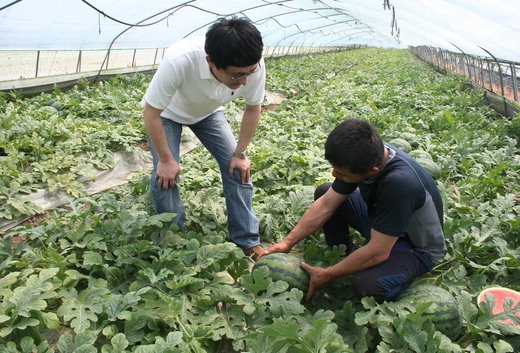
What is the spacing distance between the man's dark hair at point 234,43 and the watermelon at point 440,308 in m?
1.70

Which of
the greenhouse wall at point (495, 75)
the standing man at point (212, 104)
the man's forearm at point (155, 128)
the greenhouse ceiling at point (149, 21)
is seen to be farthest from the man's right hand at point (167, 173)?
the greenhouse wall at point (495, 75)

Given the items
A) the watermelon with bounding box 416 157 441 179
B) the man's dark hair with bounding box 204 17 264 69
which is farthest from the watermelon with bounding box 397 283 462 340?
the watermelon with bounding box 416 157 441 179

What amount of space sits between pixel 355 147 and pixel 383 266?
0.82 metres

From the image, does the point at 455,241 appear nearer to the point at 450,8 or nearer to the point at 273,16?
the point at 450,8

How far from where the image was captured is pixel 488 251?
3.43 metres

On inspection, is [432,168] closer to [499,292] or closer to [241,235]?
[499,292]

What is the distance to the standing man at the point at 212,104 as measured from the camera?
2523mm

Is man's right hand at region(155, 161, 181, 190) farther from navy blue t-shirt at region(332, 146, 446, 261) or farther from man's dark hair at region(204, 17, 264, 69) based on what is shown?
navy blue t-shirt at region(332, 146, 446, 261)

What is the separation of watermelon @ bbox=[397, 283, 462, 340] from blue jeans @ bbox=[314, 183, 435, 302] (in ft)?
0.38

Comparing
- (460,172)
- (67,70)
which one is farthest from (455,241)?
(67,70)

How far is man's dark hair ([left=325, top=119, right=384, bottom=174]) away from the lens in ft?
7.84

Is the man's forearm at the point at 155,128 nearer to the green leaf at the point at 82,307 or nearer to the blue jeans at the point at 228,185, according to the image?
the blue jeans at the point at 228,185

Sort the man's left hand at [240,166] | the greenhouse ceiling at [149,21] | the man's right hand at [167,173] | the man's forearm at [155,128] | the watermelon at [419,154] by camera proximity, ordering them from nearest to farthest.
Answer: the man's forearm at [155,128]
the man's right hand at [167,173]
the man's left hand at [240,166]
the watermelon at [419,154]
the greenhouse ceiling at [149,21]

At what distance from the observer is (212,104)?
3219mm
